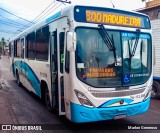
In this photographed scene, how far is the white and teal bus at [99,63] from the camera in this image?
189 inches

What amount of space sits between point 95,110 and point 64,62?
131 centimetres

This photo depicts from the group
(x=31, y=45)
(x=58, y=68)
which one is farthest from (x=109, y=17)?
(x=31, y=45)

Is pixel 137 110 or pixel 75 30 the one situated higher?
pixel 75 30

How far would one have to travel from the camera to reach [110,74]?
507cm

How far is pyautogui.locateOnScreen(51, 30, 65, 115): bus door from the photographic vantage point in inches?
212

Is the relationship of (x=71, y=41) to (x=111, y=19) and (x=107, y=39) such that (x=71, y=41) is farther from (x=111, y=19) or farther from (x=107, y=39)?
(x=111, y=19)

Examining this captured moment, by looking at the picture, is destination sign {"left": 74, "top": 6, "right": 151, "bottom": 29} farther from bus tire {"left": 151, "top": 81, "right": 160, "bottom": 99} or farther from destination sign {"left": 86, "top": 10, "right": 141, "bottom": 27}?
bus tire {"left": 151, "top": 81, "right": 160, "bottom": 99}

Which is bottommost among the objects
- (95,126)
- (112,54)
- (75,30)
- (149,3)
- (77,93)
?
(95,126)

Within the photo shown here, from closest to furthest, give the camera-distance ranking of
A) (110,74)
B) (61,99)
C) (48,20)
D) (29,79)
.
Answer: (110,74) → (61,99) → (48,20) → (29,79)

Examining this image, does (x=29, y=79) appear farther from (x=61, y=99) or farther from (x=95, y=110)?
(x=95, y=110)

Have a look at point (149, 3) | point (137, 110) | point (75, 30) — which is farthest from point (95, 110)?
point (149, 3)

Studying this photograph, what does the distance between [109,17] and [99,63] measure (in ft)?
3.74

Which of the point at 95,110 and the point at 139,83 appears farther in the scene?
the point at 139,83

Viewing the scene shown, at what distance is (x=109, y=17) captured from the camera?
518 centimetres
